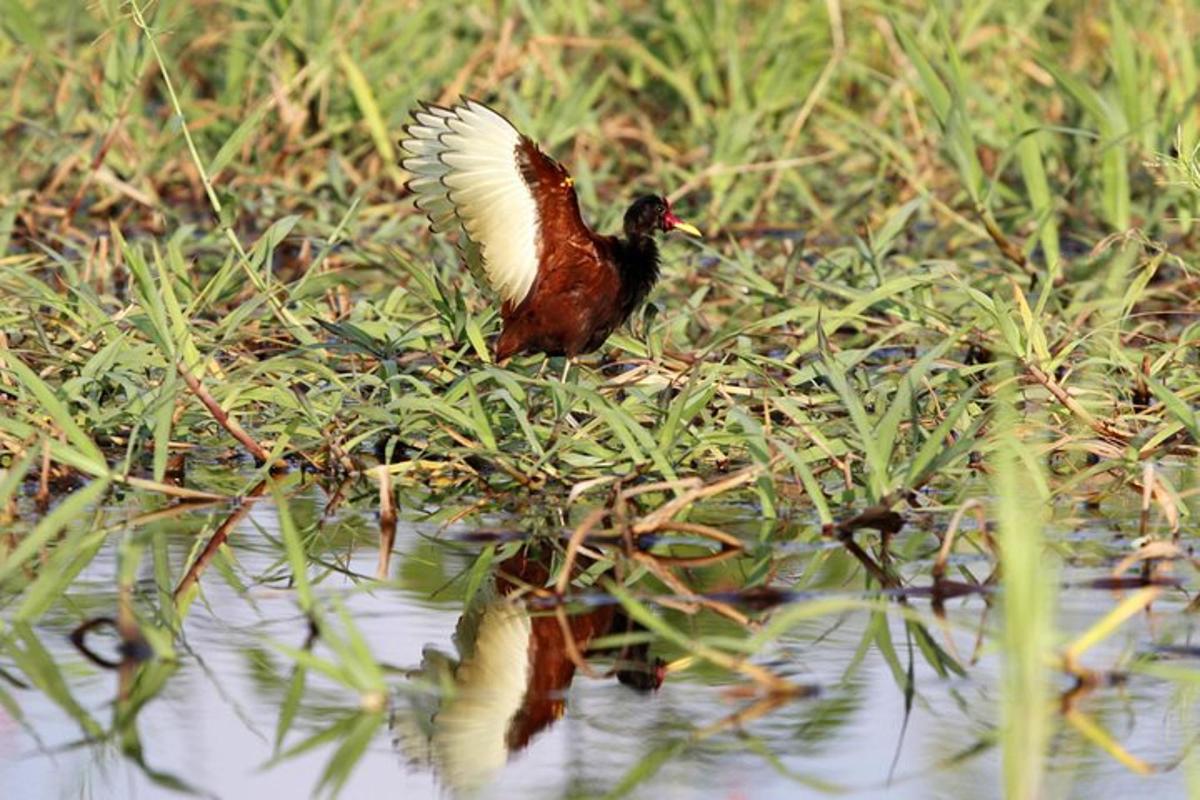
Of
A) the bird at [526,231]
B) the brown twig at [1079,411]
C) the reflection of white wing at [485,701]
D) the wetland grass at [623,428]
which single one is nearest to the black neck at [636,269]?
the bird at [526,231]

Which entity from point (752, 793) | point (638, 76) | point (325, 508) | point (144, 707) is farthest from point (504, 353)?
point (638, 76)

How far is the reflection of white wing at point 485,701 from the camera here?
3250mm

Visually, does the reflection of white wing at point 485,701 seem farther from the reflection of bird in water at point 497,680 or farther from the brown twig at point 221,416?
the brown twig at point 221,416

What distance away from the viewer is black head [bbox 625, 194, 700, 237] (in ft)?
18.2

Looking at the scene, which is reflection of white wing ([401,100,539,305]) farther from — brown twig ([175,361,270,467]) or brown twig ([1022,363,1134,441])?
brown twig ([1022,363,1134,441])

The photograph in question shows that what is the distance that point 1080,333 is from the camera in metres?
5.68

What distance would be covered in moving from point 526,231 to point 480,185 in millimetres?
201

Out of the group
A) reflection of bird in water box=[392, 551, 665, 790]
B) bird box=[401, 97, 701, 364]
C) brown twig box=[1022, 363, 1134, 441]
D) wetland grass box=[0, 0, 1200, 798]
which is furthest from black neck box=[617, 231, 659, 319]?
reflection of bird in water box=[392, 551, 665, 790]

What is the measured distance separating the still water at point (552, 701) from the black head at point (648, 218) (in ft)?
4.27

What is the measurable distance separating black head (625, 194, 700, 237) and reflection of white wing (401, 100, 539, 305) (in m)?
0.29

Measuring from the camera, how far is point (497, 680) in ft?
12.0

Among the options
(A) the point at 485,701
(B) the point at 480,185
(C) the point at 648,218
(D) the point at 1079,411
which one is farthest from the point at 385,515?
(D) the point at 1079,411

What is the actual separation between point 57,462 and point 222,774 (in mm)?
1899

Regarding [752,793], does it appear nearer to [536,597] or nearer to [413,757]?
[413,757]
